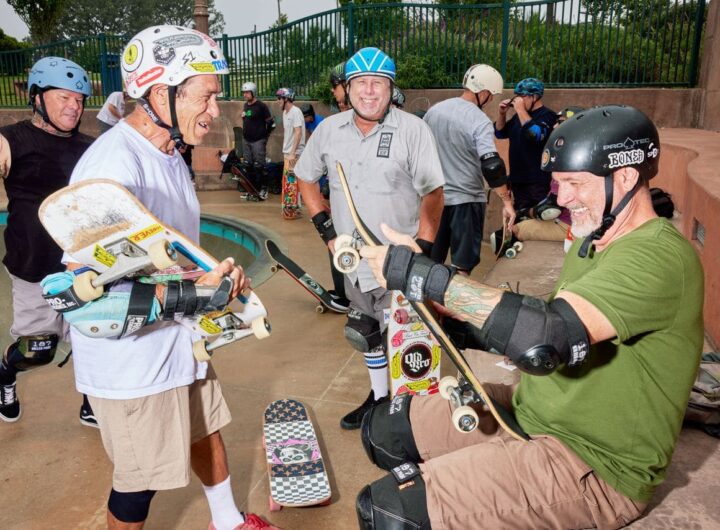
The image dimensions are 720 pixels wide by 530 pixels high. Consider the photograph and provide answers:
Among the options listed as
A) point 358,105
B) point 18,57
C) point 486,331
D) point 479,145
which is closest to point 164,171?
point 486,331

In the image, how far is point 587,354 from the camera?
1.61m

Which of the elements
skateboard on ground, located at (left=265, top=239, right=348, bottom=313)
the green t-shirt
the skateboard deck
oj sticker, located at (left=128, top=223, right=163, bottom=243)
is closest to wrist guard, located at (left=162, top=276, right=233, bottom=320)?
oj sticker, located at (left=128, top=223, right=163, bottom=243)

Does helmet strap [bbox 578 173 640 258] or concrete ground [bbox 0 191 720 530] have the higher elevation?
helmet strap [bbox 578 173 640 258]

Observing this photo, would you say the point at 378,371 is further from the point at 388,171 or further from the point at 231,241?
the point at 231,241

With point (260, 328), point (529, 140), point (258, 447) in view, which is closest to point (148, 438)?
point (260, 328)

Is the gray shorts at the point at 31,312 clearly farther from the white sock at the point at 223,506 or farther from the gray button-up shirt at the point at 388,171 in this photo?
the gray button-up shirt at the point at 388,171

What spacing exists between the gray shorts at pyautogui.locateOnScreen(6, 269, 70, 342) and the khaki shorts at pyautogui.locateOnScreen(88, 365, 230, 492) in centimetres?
155

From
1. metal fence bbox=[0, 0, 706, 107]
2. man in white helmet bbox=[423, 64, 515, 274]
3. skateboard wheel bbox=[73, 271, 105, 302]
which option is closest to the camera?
skateboard wheel bbox=[73, 271, 105, 302]

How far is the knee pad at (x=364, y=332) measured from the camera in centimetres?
366

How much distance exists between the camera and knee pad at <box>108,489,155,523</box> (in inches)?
86.7

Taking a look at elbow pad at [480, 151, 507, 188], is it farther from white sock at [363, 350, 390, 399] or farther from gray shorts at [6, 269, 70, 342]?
gray shorts at [6, 269, 70, 342]

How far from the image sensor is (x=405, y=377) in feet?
12.1

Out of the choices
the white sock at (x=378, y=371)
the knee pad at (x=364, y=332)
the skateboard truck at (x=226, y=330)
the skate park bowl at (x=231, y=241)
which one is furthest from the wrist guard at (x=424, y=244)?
the skate park bowl at (x=231, y=241)

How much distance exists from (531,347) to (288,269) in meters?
3.77
